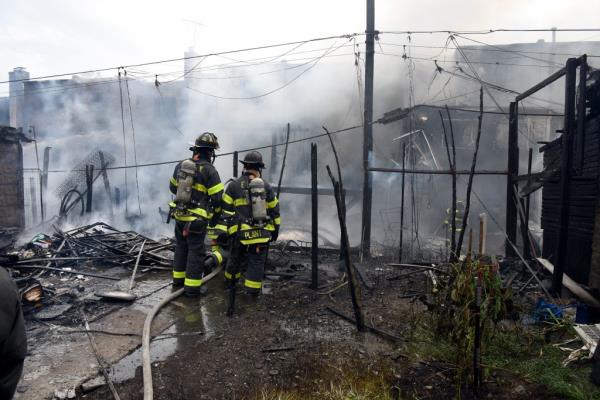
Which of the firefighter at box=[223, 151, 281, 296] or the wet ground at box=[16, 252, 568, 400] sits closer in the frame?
the wet ground at box=[16, 252, 568, 400]

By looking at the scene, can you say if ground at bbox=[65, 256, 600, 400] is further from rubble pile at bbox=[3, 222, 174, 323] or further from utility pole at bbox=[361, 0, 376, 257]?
utility pole at bbox=[361, 0, 376, 257]

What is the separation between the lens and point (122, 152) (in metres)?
23.3

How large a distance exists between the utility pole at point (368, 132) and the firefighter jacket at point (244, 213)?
4.10 metres

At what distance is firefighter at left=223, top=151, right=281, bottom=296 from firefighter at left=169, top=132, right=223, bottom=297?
0.93ft

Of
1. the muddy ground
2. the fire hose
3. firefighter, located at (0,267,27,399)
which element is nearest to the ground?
the muddy ground

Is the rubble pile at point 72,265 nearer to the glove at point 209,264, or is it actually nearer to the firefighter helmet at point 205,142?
the glove at point 209,264

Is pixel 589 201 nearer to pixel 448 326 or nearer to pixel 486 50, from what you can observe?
pixel 448 326

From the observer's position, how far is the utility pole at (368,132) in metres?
9.57

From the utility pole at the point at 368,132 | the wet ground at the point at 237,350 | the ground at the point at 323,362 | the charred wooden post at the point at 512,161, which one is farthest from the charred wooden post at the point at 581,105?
the utility pole at the point at 368,132

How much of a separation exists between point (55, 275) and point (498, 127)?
1875cm

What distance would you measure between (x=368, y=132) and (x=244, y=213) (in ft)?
17.7

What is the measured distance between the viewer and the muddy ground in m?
3.24

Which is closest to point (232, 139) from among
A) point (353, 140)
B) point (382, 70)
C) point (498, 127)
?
point (353, 140)

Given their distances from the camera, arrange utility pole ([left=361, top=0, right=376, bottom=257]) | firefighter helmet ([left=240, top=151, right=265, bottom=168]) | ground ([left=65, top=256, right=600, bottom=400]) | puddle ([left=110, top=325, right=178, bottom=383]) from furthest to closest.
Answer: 1. utility pole ([left=361, top=0, right=376, bottom=257])
2. firefighter helmet ([left=240, top=151, right=265, bottom=168])
3. puddle ([left=110, top=325, right=178, bottom=383])
4. ground ([left=65, top=256, right=600, bottom=400])
